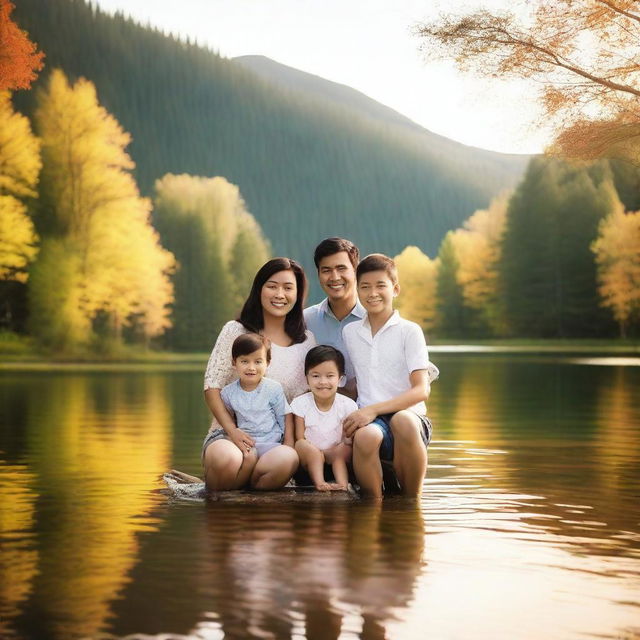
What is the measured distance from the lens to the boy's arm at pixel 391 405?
615 cm

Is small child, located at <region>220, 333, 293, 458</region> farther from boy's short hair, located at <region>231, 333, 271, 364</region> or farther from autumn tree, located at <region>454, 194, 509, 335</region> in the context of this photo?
autumn tree, located at <region>454, 194, 509, 335</region>

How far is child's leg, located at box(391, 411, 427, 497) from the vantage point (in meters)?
6.11

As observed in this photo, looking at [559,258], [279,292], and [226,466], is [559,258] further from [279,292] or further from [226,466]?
[226,466]

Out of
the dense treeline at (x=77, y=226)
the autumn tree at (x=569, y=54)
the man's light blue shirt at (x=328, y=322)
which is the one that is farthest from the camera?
the dense treeline at (x=77, y=226)

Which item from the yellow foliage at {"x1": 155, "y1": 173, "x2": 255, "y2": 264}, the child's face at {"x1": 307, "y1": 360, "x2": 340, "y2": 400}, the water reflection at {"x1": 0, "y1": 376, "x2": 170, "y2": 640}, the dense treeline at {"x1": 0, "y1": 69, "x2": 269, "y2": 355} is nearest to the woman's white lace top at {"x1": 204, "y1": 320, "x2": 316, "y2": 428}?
the child's face at {"x1": 307, "y1": 360, "x2": 340, "y2": 400}

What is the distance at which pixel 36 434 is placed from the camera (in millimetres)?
10328

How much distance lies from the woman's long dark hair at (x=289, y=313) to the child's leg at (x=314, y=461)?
612 mm

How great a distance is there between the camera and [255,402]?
20.5ft

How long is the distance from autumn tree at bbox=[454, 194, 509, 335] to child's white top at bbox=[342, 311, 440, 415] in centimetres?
4468

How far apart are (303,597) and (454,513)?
207 centimetres

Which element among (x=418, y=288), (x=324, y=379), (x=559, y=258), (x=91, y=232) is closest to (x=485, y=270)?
(x=559, y=258)

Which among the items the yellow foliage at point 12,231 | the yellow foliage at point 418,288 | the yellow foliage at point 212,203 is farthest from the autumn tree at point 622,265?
the yellow foliage at point 12,231

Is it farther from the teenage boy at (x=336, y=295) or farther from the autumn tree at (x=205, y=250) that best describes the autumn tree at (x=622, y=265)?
the teenage boy at (x=336, y=295)

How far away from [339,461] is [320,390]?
→ 1.27ft
